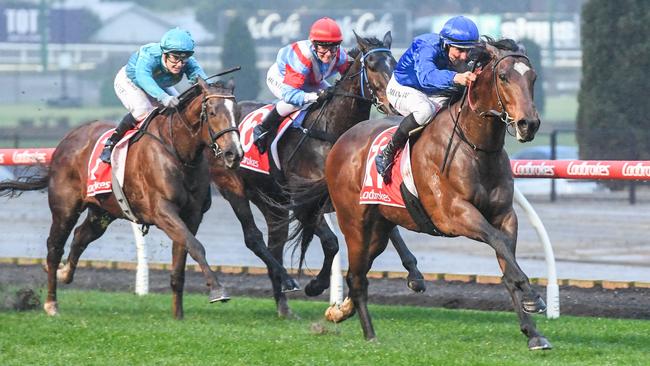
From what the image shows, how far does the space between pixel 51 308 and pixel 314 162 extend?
1.93 metres

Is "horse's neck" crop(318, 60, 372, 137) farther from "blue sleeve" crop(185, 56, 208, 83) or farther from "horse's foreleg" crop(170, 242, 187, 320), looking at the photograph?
"horse's foreleg" crop(170, 242, 187, 320)

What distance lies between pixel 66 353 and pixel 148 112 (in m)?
2.53

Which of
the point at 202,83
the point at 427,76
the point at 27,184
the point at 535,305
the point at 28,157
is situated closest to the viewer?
the point at 535,305

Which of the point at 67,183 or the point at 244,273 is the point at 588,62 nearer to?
the point at 244,273

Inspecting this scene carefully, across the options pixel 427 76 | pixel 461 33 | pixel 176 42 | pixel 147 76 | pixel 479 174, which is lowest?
pixel 479 174

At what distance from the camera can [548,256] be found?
8383mm

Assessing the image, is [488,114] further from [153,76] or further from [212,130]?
[153,76]

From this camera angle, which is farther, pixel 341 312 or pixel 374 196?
pixel 341 312

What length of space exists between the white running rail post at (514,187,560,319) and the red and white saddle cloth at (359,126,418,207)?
1.09m

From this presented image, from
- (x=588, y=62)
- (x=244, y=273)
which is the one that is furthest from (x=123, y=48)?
(x=244, y=273)

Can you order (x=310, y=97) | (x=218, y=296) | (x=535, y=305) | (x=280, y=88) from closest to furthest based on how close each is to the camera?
(x=535, y=305)
(x=218, y=296)
(x=310, y=97)
(x=280, y=88)

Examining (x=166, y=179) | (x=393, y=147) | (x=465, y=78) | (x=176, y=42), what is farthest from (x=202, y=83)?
(x=465, y=78)

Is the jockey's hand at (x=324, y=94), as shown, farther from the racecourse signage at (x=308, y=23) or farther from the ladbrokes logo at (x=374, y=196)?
the racecourse signage at (x=308, y=23)

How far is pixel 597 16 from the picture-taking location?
731 inches
